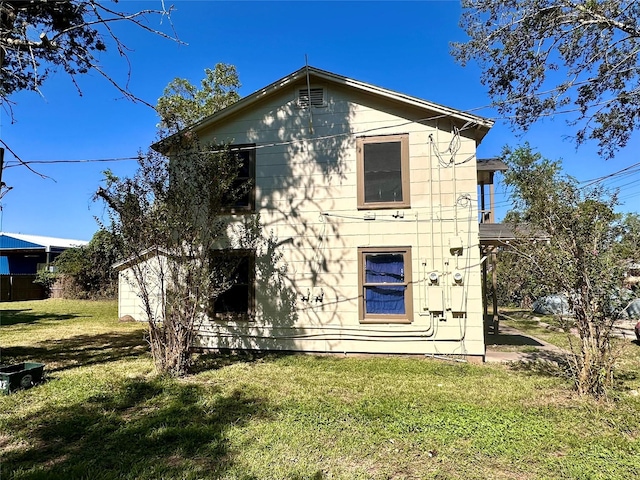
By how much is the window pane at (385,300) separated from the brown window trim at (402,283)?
7 centimetres

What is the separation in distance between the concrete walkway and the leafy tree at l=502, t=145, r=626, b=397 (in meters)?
2.25

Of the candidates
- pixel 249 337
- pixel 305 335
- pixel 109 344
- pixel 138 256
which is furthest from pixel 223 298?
pixel 109 344

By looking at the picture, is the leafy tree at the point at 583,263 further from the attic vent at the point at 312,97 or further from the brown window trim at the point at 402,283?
the attic vent at the point at 312,97

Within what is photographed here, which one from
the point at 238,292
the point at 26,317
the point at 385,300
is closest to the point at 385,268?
the point at 385,300

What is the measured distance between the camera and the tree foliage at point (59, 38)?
389cm

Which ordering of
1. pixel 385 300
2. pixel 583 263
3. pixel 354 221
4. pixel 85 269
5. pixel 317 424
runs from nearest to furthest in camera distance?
pixel 317 424 < pixel 583 263 < pixel 385 300 < pixel 354 221 < pixel 85 269

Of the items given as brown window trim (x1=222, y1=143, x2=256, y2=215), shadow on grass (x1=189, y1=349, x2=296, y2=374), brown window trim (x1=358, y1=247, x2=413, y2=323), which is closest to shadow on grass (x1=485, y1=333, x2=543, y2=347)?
brown window trim (x1=358, y1=247, x2=413, y2=323)

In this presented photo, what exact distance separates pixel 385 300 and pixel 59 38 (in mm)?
7472

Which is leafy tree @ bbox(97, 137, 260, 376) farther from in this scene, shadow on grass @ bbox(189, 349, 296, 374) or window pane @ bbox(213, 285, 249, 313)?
window pane @ bbox(213, 285, 249, 313)

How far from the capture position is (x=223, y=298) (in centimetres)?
834

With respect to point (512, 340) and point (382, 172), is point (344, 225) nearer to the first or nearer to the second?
point (382, 172)

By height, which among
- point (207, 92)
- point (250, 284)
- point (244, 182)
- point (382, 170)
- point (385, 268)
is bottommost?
point (250, 284)

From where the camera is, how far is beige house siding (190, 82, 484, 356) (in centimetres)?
740

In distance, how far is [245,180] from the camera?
832 centimetres
